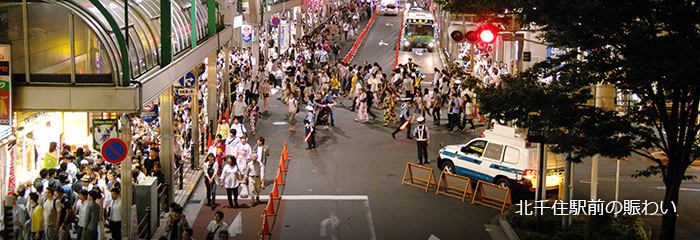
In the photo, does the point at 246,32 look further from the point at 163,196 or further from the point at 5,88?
the point at 5,88

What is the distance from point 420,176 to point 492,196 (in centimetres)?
249

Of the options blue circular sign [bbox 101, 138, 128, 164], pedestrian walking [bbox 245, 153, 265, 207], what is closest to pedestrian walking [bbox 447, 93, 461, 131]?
pedestrian walking [bbox 245, 153, 265, 207]

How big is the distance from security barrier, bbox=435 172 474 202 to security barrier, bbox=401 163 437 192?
0.39m

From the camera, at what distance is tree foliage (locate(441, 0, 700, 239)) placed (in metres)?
12.1

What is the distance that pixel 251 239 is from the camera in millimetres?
15961

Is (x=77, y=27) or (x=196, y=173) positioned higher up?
(x=77, y=27)

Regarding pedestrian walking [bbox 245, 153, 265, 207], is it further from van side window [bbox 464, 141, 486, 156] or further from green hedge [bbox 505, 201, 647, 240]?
green hedge [bbox 505, 201, 647, 240]

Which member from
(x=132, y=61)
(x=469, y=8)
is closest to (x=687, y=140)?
(x=469, y=8)

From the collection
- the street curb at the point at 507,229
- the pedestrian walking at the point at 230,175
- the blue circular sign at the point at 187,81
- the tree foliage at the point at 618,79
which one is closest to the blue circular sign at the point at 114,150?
the pedestrian walking at the point at 230,175

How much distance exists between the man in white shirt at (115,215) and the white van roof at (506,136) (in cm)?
980

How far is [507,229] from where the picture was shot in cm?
1670

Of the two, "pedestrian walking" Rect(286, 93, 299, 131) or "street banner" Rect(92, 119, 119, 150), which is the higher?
"street banner" Rect(92, 119, 119, 150)

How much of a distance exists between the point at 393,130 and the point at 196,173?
888 cm

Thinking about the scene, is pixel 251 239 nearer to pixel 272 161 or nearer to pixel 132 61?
pixel 132 61
